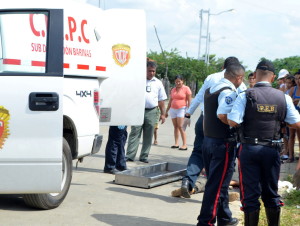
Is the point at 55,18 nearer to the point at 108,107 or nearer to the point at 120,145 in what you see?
the point at 108,107

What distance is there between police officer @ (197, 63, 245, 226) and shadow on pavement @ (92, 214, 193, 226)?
695mm

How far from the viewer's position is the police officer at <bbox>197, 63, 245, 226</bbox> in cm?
565

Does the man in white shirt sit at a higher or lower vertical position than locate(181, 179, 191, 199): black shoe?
higher

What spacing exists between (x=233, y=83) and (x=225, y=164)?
33.5 inches

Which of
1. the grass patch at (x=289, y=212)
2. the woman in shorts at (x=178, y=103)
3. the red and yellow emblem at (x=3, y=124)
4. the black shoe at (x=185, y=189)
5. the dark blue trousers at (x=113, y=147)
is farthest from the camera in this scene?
the woman in shorts at (x=178, y=103)

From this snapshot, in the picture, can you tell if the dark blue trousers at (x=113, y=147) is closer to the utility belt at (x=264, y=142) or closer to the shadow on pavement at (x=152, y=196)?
the shadow on pavement at (x=152, y=196)

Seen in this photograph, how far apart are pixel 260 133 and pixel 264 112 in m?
0.20

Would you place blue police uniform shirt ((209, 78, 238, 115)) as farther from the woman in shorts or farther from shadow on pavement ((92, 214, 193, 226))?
the woman in shorts

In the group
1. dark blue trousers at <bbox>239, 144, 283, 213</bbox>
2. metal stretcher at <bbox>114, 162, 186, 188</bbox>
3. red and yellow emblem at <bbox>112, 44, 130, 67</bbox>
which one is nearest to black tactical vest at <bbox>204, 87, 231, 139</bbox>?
dark blue trousers at <bbox>239, 144, 283, 213</bbox>

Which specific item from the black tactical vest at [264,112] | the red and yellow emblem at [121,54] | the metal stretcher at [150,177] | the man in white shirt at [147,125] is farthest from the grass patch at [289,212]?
the man in white shirt at [147,125]

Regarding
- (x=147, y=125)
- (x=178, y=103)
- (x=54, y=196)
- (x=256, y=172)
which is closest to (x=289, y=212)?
(x=256, y=172)

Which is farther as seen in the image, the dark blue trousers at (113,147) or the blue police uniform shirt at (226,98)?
the dark blue trousers at (113,147)

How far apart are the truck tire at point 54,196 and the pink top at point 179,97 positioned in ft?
22.7

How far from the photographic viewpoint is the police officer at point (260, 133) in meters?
5.26
